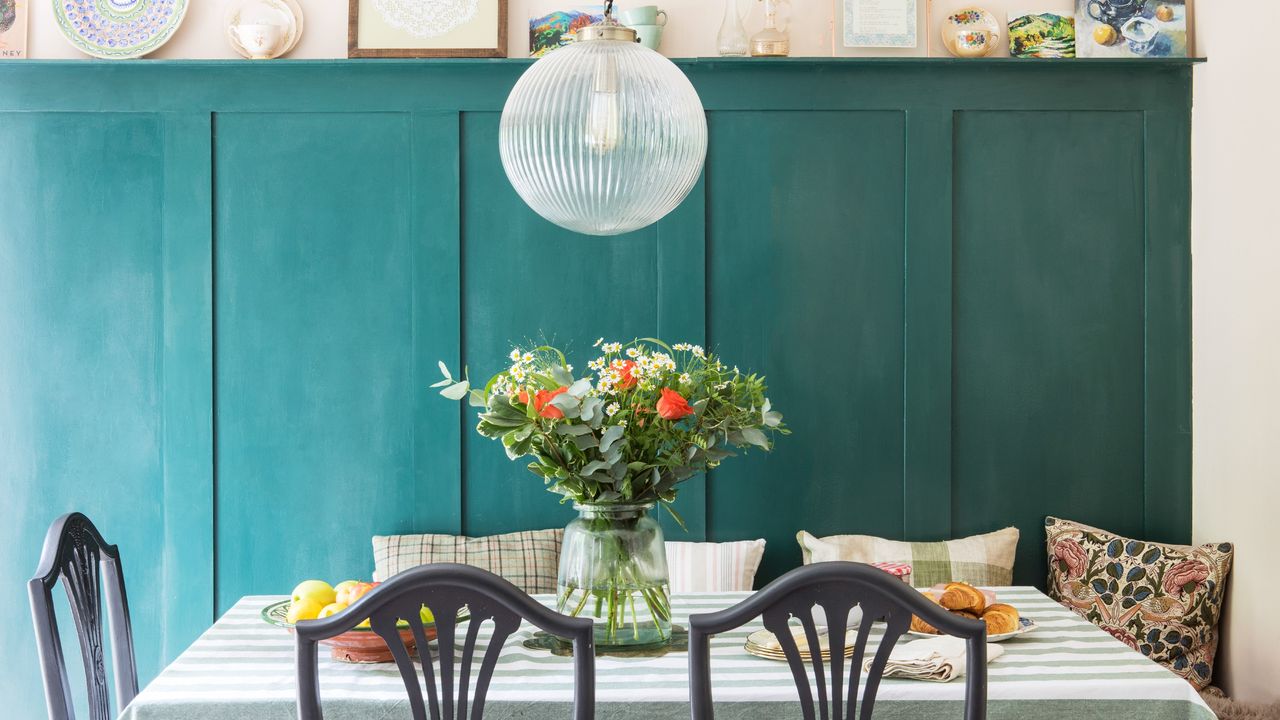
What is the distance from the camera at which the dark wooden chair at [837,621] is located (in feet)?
4.75

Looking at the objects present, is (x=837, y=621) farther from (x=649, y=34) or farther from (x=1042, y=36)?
(x=1042, y=36)

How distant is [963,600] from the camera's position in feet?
7.07

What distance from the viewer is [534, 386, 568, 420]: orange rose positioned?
1.88 m

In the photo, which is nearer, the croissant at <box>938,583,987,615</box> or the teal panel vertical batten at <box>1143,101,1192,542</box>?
the croissant at <box>938,583,987,615</box>

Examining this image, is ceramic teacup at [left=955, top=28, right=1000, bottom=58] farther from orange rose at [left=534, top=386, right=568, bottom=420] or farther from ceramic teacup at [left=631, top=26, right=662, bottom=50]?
orange rose at [left=534, top=386, right=568, bottom=420]

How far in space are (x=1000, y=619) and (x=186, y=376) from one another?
229 cm

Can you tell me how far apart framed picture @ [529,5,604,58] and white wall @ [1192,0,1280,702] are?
5.68 ft

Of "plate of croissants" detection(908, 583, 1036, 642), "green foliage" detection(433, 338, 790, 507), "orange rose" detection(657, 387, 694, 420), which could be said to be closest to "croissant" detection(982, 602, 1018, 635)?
"plate of croissants" detection(908, 583, 1036, 642)

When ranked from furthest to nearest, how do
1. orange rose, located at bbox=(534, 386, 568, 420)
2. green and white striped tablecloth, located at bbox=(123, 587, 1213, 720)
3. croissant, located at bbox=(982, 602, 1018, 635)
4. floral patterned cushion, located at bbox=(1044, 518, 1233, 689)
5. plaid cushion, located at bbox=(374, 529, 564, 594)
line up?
plaid cushion, located at bbox=(374, 529, 564, 594)
floral patterned cushion, located at bbox=(1044, 518, 1233, 689)
croissant, located at bbox=(982, 602, 1018, 635)
orange rose, located at bbox=(534, 386, 568, 420)
green and white striped tablecloth, located at bbox=(123, 587, 1213, 720)

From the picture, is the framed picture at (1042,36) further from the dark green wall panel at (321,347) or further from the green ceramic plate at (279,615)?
the green ceramic plate at (279,615)

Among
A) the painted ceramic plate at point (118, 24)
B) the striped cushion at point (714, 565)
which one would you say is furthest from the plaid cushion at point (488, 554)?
the painted ceramic plate at point (118, 24)

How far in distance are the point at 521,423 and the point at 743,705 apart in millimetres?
615

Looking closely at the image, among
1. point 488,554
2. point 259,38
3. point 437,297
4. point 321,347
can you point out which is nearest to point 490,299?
point 437,297

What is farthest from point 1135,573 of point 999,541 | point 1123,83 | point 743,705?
point 743,705
